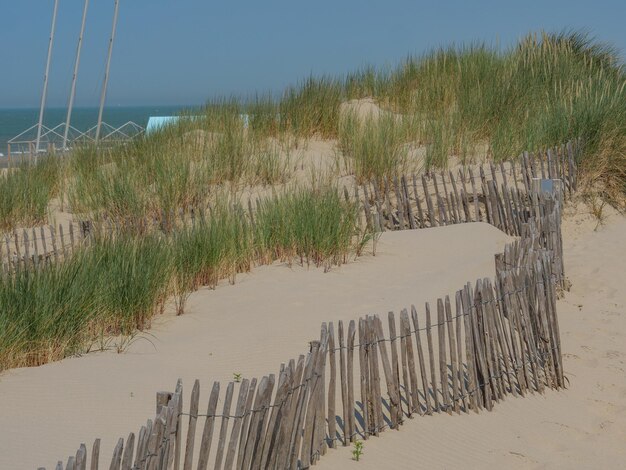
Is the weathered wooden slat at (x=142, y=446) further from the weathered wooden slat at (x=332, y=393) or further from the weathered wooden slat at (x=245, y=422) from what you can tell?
the weathered wooden slat at (x=332, y=393)

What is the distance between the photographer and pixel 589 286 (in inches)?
292

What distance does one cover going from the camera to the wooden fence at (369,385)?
3.26 m

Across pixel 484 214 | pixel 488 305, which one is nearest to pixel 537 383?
pixel 488 305

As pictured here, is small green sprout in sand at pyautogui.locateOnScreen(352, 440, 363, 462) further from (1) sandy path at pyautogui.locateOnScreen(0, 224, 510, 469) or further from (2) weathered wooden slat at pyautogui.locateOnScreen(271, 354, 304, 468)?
(2) weathered wooden slat at pyautogui.locateOnScreen(271, 354, 304, 468)

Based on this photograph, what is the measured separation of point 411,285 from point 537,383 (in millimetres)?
1712

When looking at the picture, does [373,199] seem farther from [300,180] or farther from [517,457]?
[517,457]

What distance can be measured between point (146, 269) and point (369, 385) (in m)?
2.28

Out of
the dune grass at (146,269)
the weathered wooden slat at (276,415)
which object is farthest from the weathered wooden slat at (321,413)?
the dune grass at (146,269)

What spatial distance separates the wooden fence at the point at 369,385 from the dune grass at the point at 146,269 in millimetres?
1110

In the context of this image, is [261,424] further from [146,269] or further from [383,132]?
[383,132]

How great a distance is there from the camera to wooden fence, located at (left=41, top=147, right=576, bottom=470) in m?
3.26

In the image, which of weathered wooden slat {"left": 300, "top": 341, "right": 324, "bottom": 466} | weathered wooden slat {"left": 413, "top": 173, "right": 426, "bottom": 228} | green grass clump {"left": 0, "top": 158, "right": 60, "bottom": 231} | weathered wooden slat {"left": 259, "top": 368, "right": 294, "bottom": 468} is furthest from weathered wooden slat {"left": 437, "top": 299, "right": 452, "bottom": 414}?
green grass clump {"left": 0, "top": 158, "right": 60, "bottom": 231}

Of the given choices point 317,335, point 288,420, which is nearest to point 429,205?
point 317,335

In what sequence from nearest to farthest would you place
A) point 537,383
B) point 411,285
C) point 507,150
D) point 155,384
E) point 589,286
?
point 155,384 < point 537,383 < point 411,285 < point 589,286 < point 507,150
